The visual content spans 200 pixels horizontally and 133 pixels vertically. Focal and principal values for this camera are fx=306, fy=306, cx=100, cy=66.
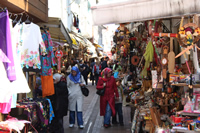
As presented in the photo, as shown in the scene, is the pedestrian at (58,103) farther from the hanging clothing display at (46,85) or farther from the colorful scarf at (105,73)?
the colorful scarf at (105,73)

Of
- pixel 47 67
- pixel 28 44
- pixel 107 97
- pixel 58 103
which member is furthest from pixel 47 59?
pixel 107 97

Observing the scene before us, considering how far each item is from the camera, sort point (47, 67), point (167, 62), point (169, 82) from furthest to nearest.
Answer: point (47, 67), point (169, 82), point (167, 62)

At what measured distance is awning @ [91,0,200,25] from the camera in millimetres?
4608

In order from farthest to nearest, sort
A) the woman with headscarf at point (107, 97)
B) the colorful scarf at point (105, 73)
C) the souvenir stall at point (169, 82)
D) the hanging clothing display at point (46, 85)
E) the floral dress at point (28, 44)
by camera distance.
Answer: the colorful scarf at point (105, 73)
the woman with headscarf at point (107, 97)
the hanging clothing display at point (46, 85)
the floral dress at point (28, 44)
the souvenir stall at point (169, 82)

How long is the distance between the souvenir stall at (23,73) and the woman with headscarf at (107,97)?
7.37 ft

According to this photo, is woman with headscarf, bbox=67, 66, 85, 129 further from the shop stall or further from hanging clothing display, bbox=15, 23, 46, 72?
hanging clothing display, bbox=15, 23, 46, 72

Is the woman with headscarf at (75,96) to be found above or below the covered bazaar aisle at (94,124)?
above

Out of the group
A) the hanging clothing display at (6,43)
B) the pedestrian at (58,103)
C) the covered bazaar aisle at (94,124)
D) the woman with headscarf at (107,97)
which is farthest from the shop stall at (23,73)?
the woman with headscarf at (107,97)

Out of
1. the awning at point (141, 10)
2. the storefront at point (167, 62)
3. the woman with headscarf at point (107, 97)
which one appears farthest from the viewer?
the woman with headscarf at point (107, 97)

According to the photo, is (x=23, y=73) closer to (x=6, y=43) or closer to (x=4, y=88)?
(x=6, y=43)

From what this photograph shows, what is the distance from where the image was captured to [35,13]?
7.20 m

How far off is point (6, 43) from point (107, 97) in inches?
209

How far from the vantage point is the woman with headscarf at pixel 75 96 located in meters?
9.48

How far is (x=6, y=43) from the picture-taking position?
4.84m
